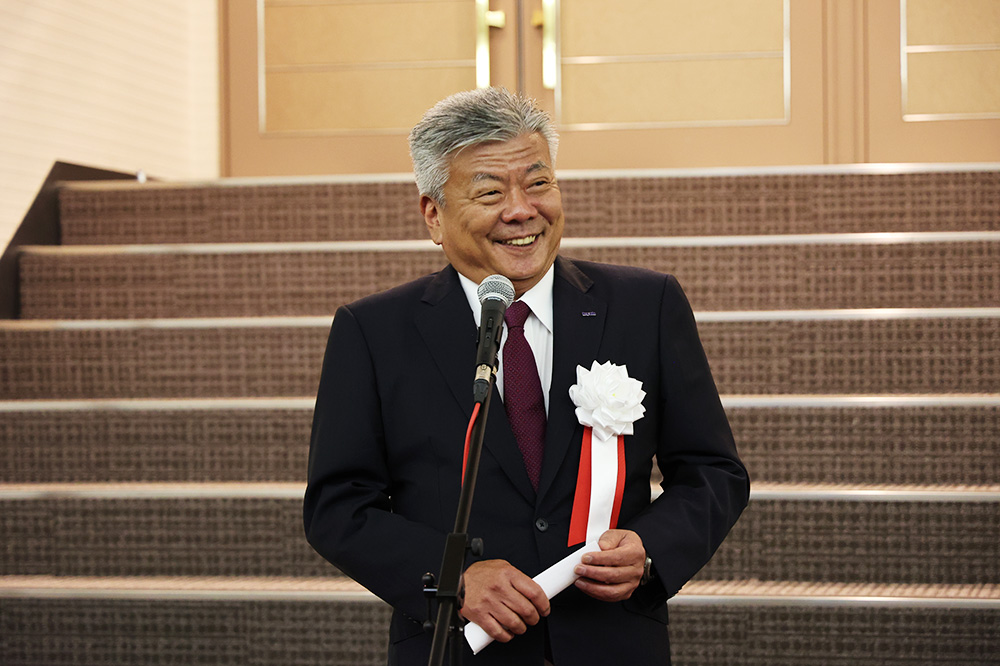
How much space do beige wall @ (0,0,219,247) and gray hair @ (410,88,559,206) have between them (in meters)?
2.38

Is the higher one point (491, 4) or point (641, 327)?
point (491, 4)

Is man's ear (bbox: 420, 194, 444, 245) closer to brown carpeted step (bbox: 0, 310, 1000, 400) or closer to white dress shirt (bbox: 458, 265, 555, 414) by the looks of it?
white dress shirt (bbox: 458, 265, 555, 414)

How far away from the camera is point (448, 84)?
433 centimetres

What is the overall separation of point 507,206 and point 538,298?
15 cm

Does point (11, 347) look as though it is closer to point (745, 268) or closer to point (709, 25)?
point (745, 268)

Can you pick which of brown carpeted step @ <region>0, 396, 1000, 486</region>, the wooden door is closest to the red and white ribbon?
brown carpeted step @ <region>0, 396, 1000, 486</region>

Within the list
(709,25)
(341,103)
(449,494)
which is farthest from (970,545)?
(341,103)

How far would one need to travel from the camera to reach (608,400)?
1335 millimetres

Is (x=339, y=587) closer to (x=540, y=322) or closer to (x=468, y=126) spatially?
(x=540, y=322)

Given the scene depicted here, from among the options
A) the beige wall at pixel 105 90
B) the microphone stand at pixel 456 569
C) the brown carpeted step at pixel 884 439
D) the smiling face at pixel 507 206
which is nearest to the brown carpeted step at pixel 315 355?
the brown carpeted step at pixel 884 439

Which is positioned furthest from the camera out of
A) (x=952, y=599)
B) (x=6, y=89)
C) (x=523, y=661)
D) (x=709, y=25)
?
(x=709, y=25)

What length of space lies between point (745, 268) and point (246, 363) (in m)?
1.48

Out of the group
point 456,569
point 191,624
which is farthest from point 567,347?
point 191,624

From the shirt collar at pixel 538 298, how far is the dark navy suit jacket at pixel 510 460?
2 centimetres
